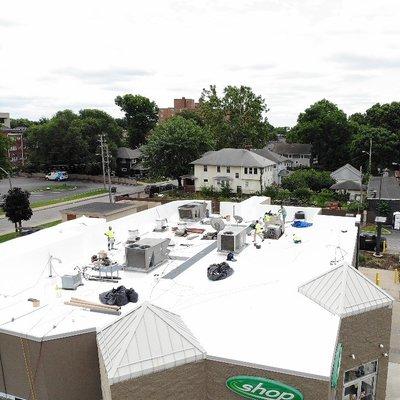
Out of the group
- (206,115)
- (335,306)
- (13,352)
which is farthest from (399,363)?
(206,115)

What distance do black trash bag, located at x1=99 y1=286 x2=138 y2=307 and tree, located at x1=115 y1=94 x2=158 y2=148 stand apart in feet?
343

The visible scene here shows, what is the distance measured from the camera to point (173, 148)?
67.7m

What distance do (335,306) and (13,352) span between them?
11439mm

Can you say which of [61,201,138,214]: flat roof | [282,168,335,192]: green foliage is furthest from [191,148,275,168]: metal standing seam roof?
[61,201,138,214]: flat roof

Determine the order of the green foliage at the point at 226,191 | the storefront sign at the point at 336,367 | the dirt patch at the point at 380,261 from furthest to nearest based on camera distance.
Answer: the green foliage at the point at 226,191
the dirt patch at the point at 380,261
the storefront sign at the point at 336,367

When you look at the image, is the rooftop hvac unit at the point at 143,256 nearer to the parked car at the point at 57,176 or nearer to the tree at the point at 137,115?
the parked car at the point at 57,176

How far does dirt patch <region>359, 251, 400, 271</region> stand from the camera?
34.6m

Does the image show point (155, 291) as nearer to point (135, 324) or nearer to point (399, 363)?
point (135, 324)

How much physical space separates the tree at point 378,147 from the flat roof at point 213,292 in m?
56.3

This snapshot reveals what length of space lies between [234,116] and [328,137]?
22.7 metres

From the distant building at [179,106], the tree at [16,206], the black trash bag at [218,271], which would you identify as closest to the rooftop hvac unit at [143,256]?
the black trash bag at [218,271]

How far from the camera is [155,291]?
58.9ft

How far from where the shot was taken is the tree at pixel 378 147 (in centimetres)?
7856

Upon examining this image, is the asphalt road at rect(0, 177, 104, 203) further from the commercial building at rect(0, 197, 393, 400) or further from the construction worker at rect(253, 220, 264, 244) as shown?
the commercial building at rect(0, 197, 393, 400)
